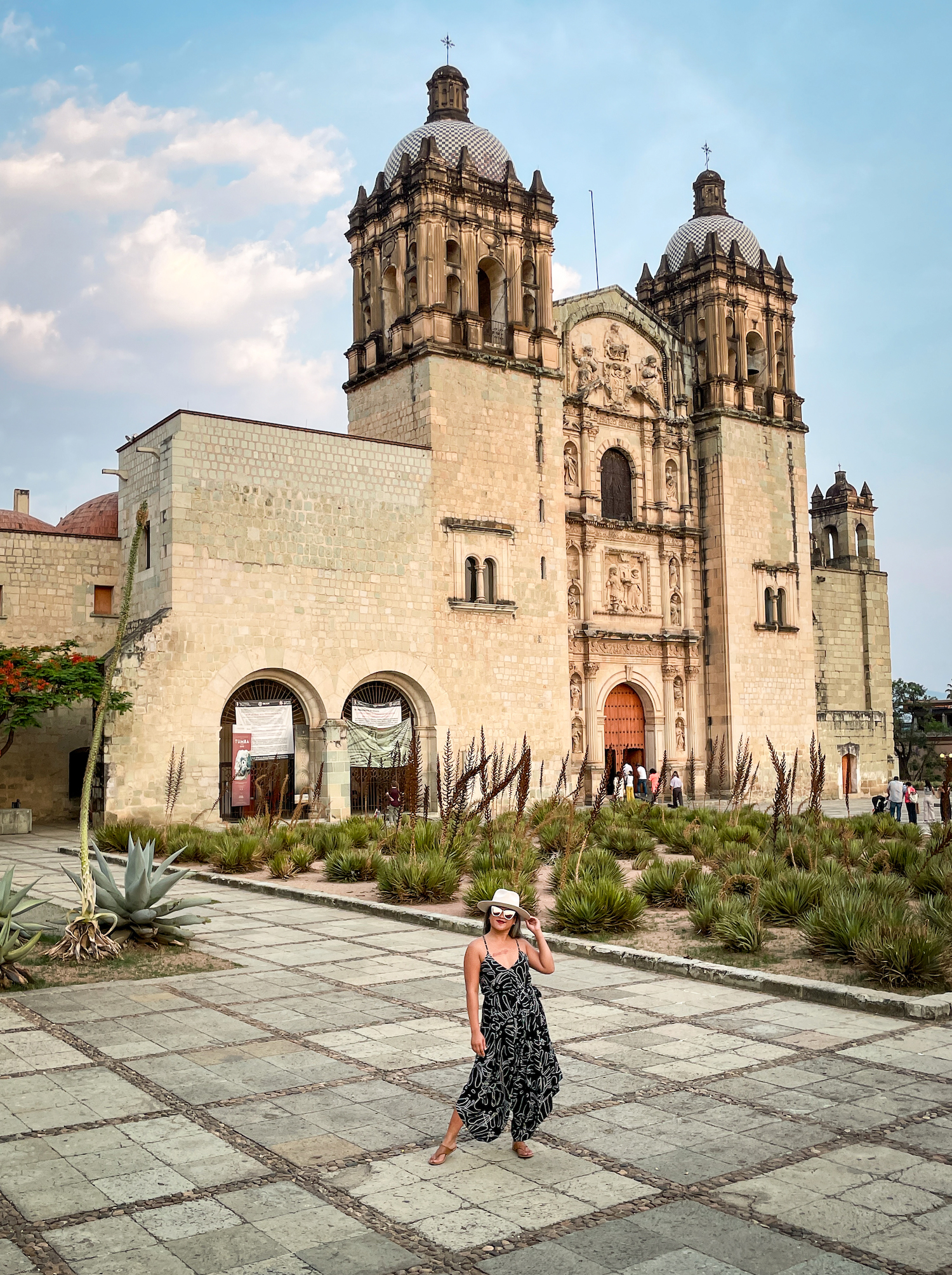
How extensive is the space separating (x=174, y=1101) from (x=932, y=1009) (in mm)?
5262

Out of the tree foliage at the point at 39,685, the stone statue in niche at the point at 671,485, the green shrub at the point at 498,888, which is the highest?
the stone statue in niche at the point at 671,485

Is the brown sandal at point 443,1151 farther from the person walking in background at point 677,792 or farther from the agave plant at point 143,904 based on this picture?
the person walking in background at point 677,792

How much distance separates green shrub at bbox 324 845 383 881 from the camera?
15000 millimetres

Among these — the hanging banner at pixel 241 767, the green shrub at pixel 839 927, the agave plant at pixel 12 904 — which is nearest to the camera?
the agave plant at pixel 12 904

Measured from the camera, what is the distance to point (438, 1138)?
5.56 m

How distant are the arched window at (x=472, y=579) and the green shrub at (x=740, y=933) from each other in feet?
53.4

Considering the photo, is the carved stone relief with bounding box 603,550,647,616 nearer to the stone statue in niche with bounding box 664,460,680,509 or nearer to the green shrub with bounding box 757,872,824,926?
the stone statue in niche with bounding box 664,460,680,509

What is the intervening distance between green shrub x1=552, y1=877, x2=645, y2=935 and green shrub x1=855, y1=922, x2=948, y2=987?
→ 2628mm

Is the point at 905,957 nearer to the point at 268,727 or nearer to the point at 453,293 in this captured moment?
the point at 268,727

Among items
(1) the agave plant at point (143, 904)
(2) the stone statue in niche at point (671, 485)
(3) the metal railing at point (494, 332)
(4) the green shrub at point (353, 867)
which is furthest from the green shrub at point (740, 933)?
(2) the stone statue in niche at point (671, 485)

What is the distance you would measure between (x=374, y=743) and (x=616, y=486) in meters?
11.5

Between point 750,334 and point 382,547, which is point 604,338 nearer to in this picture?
point 750,334

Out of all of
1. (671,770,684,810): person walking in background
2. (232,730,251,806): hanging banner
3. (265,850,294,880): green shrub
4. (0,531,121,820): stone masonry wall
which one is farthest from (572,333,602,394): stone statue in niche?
(265,850,294,880): green shrub

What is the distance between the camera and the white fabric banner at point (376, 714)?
2412 centimetres
